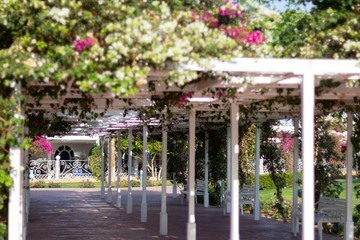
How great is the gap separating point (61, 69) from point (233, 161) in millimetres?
3412

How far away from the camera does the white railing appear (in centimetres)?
2908

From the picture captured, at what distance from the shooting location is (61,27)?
Result: 17.3ft

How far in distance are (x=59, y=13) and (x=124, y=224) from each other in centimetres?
853

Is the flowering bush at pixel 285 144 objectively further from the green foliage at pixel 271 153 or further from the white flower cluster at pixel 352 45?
the white flower cluster at pixel 352 45

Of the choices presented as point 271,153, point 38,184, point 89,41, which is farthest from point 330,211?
point 38,184

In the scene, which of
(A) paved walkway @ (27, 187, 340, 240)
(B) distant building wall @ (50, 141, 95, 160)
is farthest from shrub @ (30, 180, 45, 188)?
(A) paved walkway @ (27, 187, 340, 240)

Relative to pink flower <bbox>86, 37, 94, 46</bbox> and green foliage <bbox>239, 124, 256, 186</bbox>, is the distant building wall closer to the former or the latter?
green foliage <bbox>239, 124, 256, 186</bbox>

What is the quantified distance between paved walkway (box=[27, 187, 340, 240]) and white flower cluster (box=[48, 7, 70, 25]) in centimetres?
635

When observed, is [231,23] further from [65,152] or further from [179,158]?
[65,152]

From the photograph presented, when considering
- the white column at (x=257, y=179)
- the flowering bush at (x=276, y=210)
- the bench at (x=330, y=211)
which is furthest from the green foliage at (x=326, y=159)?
the white column at (x=257, y=179)

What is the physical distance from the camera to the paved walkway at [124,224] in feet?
36.6

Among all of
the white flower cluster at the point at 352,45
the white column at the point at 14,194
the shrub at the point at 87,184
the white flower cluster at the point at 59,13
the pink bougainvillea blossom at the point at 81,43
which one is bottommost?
the shrub at the point at 87,184

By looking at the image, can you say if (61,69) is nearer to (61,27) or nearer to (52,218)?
(61,27)

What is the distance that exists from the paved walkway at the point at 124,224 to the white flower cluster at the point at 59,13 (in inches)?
250
